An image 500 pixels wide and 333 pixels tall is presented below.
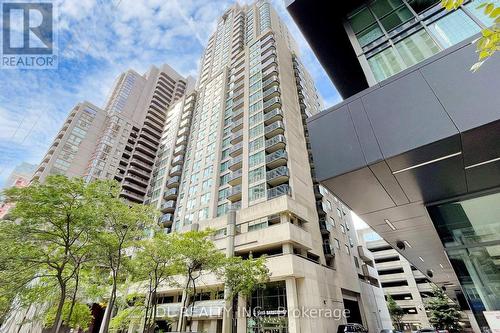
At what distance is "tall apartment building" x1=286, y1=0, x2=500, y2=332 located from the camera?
18.1ft

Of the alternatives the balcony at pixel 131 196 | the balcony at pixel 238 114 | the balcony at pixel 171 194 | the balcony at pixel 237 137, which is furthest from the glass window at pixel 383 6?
the balcony at pixel 131 196

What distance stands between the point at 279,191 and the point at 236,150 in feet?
38.4

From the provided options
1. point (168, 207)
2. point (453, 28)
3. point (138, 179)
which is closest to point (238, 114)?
point (168, 207)

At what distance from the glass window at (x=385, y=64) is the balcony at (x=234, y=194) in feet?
85.4

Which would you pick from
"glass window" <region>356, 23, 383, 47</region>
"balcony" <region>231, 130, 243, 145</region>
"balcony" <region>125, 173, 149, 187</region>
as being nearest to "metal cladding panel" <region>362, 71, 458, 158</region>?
"glass window" <region>356, 23, 383, 47</region>

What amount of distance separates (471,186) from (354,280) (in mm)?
32022

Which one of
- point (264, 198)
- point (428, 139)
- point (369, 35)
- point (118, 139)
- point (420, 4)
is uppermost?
point (118, 139)

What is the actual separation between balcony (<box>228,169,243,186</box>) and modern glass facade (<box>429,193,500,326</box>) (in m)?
28.6

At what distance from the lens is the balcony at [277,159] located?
108 feet

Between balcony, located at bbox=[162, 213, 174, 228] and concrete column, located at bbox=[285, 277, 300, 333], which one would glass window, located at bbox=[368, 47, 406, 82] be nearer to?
concrete column, located at bbox=[285, 277, 300, 333]

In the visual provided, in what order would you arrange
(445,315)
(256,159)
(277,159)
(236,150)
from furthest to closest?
(445,315) < (236,150) < (256,159) < (277,159)

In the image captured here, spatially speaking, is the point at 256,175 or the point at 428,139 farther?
the point at 256,175

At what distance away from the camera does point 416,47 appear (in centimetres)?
856

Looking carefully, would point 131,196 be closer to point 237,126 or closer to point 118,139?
point 118,139
